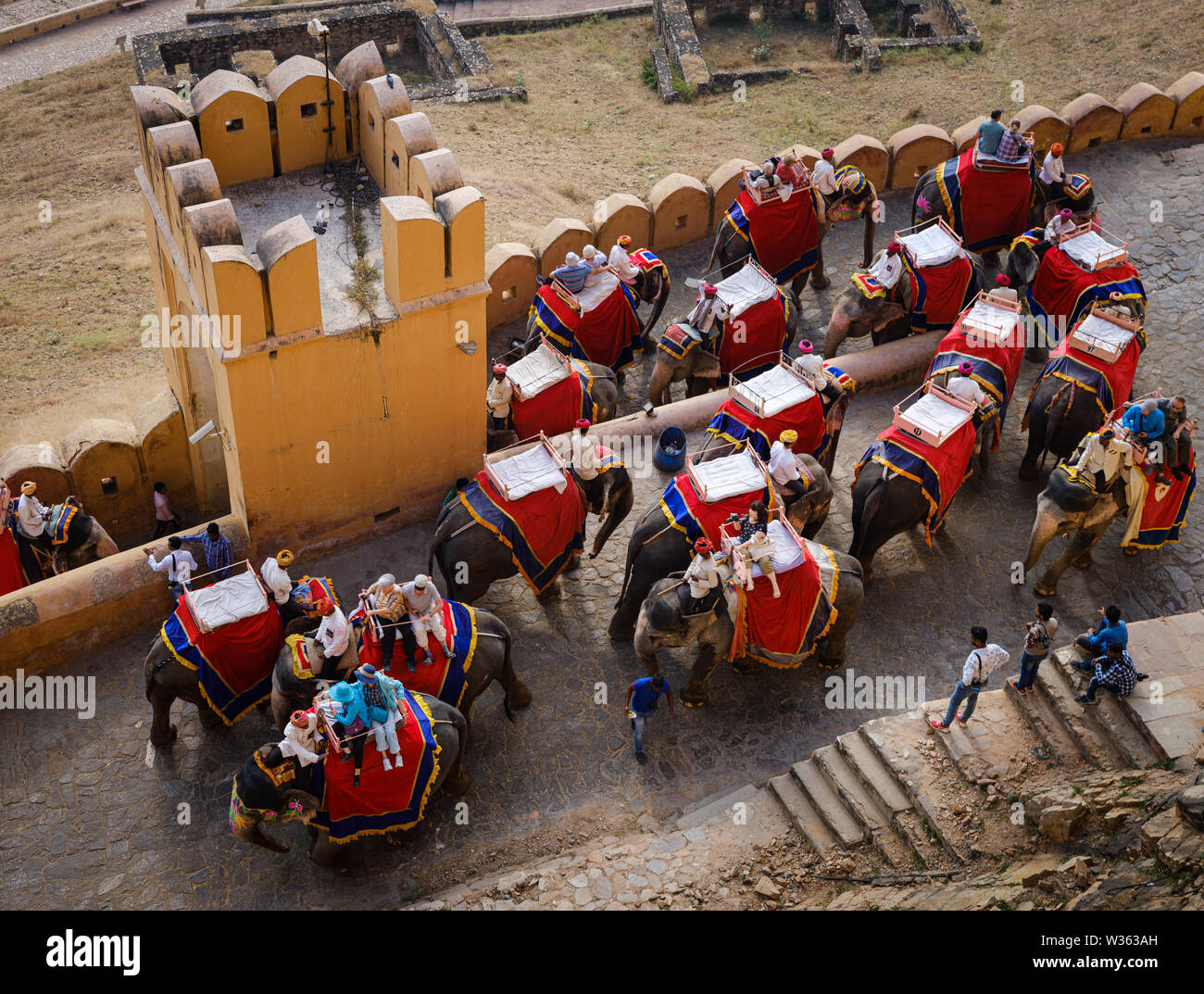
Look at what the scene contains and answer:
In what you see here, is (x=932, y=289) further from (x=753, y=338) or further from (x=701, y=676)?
(x=701, y=676)

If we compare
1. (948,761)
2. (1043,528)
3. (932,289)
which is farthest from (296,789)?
(932,289)

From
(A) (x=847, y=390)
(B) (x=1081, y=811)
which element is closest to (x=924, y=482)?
(A) (x=847, y=390)

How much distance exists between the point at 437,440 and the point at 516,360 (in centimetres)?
164

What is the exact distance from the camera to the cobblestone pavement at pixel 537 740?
34.6 feet

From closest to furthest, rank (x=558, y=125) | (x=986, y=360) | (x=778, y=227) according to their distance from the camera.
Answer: (x=986, y=360), (x=778, y=227), (x=558, y=125)

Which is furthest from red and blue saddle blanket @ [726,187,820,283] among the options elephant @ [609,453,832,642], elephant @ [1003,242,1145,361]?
elephant @ [609,453,832,642]

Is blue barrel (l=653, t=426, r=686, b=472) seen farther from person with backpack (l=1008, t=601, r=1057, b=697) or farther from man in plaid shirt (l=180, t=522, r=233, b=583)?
man in plaid shirt (l=180, t=522, r=233, b=583)

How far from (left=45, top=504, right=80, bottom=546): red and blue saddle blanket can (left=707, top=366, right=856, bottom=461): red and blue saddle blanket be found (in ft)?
20.5

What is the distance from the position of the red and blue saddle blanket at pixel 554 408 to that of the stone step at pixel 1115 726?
5525mm

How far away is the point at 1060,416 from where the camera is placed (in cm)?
1333

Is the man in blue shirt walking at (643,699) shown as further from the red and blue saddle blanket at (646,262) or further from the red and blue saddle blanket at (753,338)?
the red and blue saddle blanket at (646,262)

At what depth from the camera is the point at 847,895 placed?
9.93 metres

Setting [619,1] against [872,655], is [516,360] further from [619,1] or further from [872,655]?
[619,1]

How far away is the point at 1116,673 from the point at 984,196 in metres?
7.65
